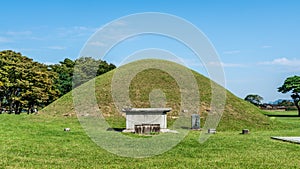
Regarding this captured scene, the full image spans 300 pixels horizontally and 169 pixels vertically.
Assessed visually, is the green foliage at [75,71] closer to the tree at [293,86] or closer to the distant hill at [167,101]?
the distant hill at [167,101]

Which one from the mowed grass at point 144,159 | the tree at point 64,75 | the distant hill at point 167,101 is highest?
the tree at point 64,75

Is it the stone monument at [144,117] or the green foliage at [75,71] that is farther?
the green foliage at [75,71]

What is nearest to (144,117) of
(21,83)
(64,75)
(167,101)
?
(167,101)

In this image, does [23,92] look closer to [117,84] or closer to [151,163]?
[117,84]

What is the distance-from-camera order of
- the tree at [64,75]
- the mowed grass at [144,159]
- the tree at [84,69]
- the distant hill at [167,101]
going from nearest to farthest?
the mowed grass at [144,159]
the distant hill at [167,101]
the tree at [64,75]
the tree at [84,69]

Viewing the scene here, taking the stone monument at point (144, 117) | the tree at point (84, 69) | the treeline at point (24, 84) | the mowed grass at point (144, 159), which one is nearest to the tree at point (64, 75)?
the treeline at point (24, 84)

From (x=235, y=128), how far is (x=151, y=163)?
23.0m

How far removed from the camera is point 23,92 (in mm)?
57219

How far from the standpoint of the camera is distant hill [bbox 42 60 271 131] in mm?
38000

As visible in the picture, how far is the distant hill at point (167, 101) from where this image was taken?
38000 millimetres

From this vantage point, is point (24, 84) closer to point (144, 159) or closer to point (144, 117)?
point (144, 117)

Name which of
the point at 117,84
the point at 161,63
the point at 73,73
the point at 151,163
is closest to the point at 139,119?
the point at 151,163

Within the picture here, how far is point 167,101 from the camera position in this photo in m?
42.5

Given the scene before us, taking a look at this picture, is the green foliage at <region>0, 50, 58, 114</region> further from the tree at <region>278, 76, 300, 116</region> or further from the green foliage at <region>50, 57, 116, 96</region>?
the tree at <region>278, 76, 300, 116</region>
